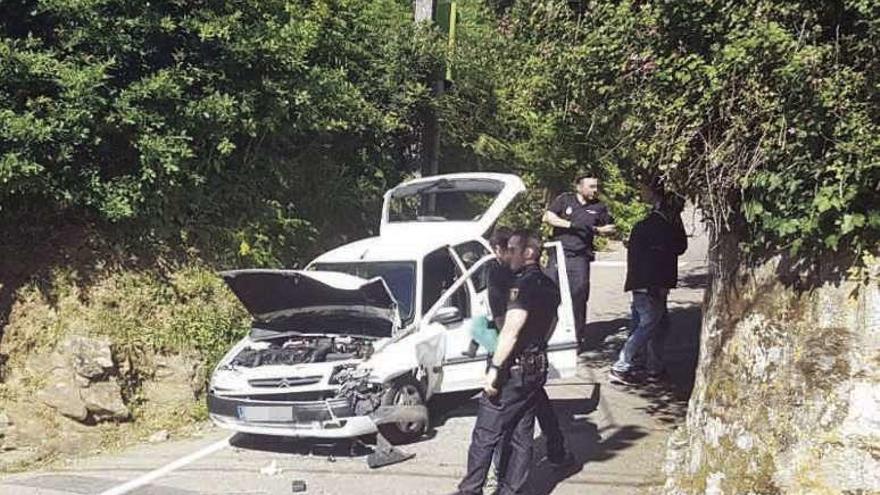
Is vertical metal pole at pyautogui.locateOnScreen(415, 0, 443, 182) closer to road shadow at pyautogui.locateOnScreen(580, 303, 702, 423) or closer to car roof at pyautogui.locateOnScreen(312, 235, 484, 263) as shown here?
road shadow at pyautogui.locateOnScreen(580, 303, 702, 423)

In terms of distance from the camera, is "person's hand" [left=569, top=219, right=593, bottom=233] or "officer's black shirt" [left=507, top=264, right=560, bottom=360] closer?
"officer's black shirt" [left=507, top=264, right=560, bottom=360]

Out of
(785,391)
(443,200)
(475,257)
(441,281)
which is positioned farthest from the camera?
(443,200)

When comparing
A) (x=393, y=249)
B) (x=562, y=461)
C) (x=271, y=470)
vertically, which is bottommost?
(x=271, y=470)

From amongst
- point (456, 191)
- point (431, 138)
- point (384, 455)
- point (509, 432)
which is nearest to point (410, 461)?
point (384, 455)

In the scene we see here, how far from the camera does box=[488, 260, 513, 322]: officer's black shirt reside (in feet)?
19.2

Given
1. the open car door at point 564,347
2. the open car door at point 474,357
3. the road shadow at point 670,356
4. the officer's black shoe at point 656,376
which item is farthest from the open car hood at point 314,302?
the officer's black shoe at point 656,376

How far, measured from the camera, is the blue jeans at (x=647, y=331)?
8.47m

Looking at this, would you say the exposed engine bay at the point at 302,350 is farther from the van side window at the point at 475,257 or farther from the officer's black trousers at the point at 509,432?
the officer's black trousers at the point at 509,432

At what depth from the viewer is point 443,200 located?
1226cm

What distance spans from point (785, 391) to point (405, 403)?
3.21m

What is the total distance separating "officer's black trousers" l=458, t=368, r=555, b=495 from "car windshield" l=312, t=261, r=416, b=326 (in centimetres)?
219

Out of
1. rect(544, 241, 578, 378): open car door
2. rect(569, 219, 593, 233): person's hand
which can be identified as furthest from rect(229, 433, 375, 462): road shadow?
rect(569, 219, 593, 233): person's hand

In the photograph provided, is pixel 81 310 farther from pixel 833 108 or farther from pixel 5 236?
pixel 833 108

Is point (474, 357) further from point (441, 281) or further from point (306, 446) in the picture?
point (306, 446)
